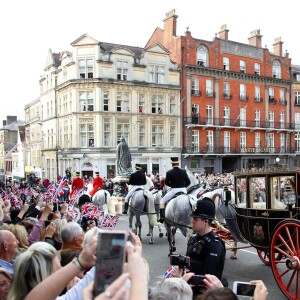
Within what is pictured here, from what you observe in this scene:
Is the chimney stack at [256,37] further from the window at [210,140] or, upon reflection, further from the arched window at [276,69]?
the window at [210,140]

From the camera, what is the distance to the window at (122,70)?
39.0 m

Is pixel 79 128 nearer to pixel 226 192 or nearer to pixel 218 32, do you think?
pixel 218 32

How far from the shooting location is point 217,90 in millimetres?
44469

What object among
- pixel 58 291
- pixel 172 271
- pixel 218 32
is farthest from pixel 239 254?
pixel 218 32

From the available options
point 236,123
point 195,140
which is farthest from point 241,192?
point 236,123

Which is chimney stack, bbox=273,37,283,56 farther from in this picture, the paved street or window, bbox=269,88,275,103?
the paved street

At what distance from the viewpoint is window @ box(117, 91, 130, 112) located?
39.0m

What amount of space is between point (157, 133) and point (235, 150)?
9.97 metres

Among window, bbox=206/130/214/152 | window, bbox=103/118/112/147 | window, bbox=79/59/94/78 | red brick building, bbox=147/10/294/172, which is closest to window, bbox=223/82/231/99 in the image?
red brick building, bbox=147/10/294/172

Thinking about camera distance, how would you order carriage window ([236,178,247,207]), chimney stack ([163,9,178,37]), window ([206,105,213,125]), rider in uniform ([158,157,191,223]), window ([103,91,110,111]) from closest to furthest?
carriage window ([236,178,247,207]) < rider in uniform ([158,157,191,223]) < window ([103,91,110,111]) < chimney stack ([163,9,178,37]) < window ([206,105,213,125])

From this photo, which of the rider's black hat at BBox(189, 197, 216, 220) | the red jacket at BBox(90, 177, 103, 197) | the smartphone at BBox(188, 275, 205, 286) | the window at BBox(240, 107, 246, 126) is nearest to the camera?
the smartphone at BBox(188, 275, 205, 286)

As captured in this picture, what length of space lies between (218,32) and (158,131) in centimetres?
1509

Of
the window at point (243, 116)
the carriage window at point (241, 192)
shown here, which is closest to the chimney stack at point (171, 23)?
the window at point (243, 116)

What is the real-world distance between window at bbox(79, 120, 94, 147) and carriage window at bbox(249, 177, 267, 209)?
102ft
